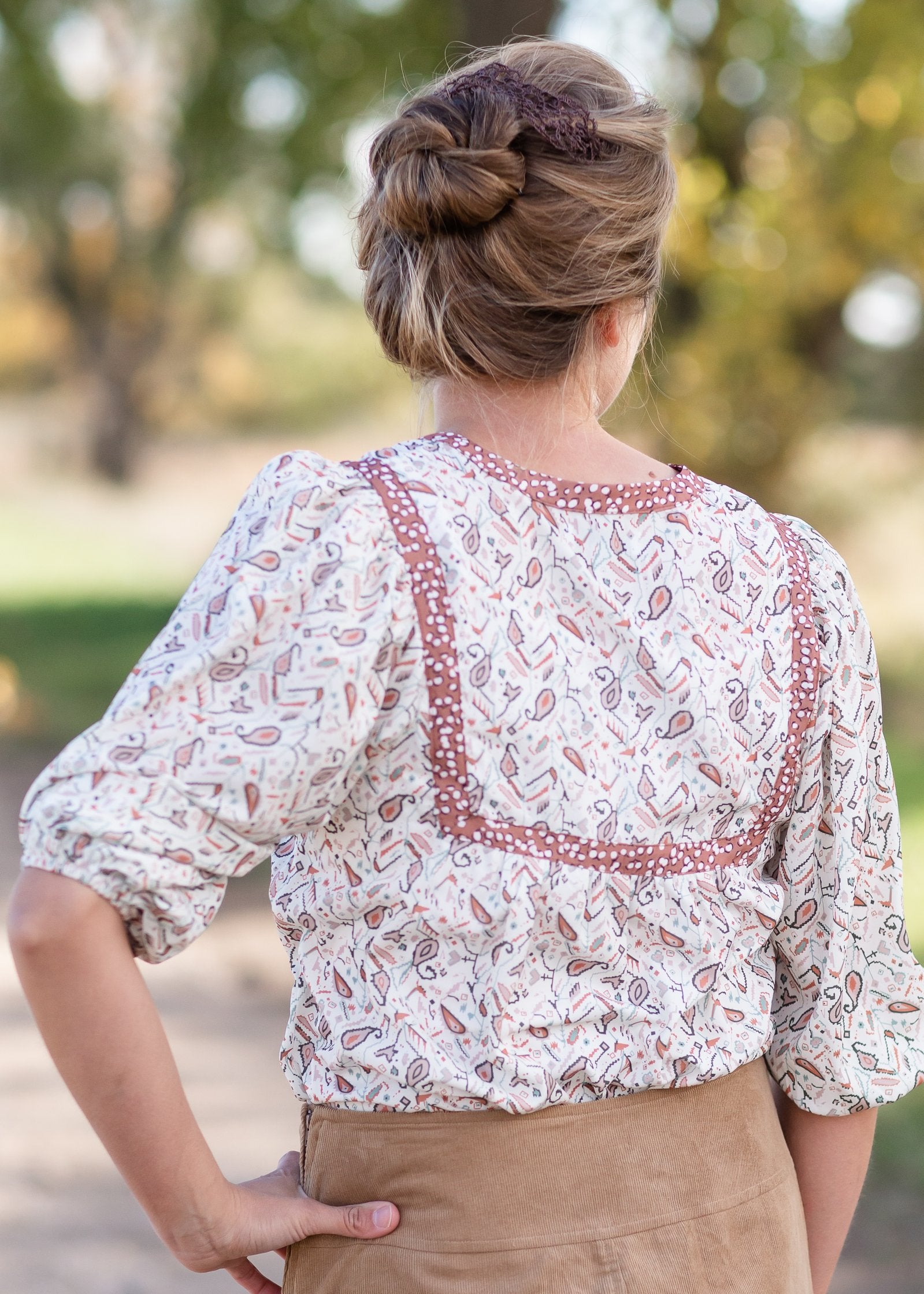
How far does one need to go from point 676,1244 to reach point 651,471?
2.54ft

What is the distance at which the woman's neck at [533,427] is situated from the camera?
1367 mm

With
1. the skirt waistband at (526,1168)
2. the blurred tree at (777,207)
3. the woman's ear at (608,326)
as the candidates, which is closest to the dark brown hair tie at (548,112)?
the woman's ear at (608,326)

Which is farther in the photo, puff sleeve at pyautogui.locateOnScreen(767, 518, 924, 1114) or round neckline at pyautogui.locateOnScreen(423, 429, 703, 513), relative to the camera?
puff sleeve at pyautogui.locateOnScreen(767, 518, 924, 1114)

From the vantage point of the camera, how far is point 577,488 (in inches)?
53.4

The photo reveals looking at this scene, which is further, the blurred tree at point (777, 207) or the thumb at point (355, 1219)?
the blurred tree at point (777, 207)

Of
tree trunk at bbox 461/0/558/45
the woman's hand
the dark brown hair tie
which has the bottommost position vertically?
the woman's hand

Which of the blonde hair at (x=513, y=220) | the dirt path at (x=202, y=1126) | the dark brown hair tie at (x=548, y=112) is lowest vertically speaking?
the dirt path at (x=202, y=1126)

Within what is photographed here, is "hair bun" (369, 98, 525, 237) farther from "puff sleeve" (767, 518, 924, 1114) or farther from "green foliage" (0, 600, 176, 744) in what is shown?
"green foliage" (0, 600, 176, 744)

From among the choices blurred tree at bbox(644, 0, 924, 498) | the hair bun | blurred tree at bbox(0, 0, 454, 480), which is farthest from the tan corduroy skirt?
blurred tree at bbox(644, 0, 924, 498)

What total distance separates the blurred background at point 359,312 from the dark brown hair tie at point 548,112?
216mm

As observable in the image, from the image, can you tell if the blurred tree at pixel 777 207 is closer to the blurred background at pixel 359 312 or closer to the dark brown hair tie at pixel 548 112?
the blurred background at pixel 359 312

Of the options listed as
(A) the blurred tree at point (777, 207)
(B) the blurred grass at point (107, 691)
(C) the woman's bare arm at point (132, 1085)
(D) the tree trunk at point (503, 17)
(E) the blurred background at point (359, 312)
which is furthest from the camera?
(A) the blurred tree at point (777, 207)

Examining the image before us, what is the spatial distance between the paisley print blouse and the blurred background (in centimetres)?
36

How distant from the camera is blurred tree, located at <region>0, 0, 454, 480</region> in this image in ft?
29.1
